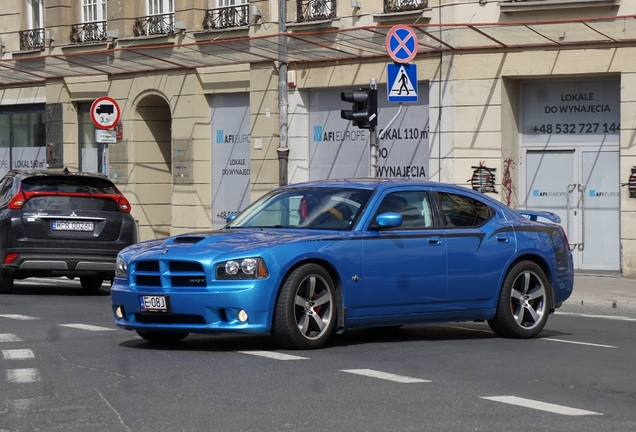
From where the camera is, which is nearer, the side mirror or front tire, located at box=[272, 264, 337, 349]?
front tire, located at box=[272, 264, 337, 349]

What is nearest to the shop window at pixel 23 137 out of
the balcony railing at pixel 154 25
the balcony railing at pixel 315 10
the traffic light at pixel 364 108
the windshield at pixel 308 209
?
the balcony railing at pixel 154 25

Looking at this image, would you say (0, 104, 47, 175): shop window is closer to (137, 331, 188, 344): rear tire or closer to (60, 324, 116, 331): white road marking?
(60, 324, 116, 331): white road marking

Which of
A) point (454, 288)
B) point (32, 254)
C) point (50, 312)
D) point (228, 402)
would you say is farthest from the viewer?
point (32, 254)

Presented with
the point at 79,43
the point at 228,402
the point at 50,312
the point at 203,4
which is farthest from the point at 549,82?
the point at 228,402

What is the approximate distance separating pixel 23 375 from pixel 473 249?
432cm

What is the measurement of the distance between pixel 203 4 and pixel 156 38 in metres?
1.77

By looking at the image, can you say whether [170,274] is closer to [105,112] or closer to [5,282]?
[5,282]

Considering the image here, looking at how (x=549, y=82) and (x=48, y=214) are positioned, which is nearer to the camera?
(x=48, y=214)

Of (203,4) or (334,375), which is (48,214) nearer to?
(334,375)

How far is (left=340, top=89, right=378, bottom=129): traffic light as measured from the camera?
18.9m

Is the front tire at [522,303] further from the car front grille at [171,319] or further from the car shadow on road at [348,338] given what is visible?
the car front grille at [171,319]

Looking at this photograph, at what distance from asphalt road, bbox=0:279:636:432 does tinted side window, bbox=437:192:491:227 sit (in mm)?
1094

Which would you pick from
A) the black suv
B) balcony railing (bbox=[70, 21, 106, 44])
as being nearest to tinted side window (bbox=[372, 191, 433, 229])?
the black suv

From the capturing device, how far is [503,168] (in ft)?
73.4
